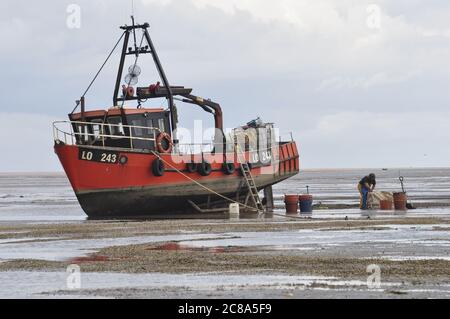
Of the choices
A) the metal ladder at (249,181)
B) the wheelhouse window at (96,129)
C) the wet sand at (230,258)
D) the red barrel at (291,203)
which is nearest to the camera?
the wet sand at (230,258)

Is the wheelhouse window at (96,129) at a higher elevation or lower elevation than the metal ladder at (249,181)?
higher

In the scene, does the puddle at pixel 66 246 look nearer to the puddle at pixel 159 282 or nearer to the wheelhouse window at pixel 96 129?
the puddle at pixel 159 282

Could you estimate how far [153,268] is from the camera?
16.1 m

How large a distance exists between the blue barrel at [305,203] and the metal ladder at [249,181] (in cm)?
249

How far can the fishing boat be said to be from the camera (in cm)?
3259

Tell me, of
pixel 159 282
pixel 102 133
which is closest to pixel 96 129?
pixel 102 133

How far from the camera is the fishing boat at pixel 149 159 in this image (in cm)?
3259

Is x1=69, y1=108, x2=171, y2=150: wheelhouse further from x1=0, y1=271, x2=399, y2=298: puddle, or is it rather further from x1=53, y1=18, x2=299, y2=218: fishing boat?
x1=0, y1=271, x2=399, y2=298: puddle

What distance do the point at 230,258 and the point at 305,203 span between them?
1725 cm

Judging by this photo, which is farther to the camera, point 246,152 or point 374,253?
point 246,152

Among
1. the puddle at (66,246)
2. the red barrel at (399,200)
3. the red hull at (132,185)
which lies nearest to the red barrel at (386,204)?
the red barrel at (399,200)
